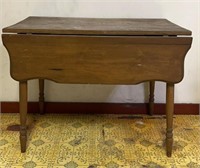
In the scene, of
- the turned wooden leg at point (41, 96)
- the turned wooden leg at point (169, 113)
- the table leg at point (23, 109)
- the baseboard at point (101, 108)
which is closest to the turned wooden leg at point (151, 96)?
the baseboard at point (101, 108)

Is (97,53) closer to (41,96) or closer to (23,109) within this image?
(23,109)

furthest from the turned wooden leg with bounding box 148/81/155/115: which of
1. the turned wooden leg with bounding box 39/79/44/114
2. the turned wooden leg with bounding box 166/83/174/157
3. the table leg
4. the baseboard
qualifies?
the table leg

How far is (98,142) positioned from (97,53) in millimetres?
557

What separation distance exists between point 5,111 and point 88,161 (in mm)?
883

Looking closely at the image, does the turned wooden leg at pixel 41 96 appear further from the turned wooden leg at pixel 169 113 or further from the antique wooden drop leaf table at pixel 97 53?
the turned wooden leg at pixel 169 113

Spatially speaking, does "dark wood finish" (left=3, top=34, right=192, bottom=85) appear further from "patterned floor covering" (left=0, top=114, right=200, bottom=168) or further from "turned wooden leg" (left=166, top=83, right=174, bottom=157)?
"patterned floor covering" (left=0, top=114, right=200, bottom=168)

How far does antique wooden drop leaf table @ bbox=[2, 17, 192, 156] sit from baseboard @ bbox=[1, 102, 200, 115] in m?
0.69

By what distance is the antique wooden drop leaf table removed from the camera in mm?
1485

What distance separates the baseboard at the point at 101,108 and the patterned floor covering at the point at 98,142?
2.0 inches

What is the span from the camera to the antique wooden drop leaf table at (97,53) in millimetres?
1485

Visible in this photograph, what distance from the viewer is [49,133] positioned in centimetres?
192

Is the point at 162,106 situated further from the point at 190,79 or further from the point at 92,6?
the point at 92,6

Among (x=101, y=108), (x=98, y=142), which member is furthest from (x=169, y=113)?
(x=101, y=108)

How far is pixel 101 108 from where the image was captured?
2230mm
